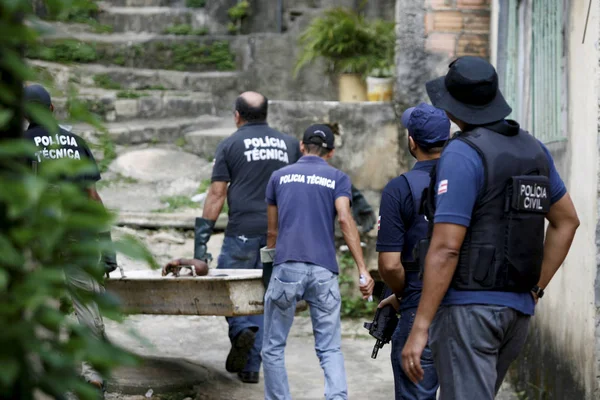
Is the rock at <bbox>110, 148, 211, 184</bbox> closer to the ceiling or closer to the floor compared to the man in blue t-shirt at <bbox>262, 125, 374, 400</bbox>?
closer to the floor

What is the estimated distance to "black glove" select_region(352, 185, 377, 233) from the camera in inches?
327

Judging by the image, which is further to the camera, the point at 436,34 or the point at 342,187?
the point at 436,34

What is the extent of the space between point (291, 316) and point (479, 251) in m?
2.45

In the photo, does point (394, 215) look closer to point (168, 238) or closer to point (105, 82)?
point (168, 238)

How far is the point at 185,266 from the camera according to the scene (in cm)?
649

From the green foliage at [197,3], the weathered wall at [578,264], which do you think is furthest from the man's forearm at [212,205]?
the green foliage at [197,3]

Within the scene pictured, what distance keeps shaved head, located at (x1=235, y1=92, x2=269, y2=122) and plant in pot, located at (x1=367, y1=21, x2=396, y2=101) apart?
106 inches

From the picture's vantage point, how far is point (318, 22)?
10.7m

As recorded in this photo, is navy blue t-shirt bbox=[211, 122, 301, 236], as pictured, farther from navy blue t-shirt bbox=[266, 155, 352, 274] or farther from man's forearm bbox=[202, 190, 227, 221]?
navy blue t-shirt bbox=[266, 155, 352, 274]

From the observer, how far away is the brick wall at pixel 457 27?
8789 mm

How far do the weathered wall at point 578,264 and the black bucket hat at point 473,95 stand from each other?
1.63m

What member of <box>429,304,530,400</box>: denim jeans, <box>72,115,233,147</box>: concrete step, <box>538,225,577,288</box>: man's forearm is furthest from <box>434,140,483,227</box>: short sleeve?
<box>72,115,233,147</box>: concrete step

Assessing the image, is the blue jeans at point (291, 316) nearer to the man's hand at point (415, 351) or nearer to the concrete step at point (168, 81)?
the man's hand at point (415, 351)

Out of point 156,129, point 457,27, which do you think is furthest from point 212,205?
point 156,129
